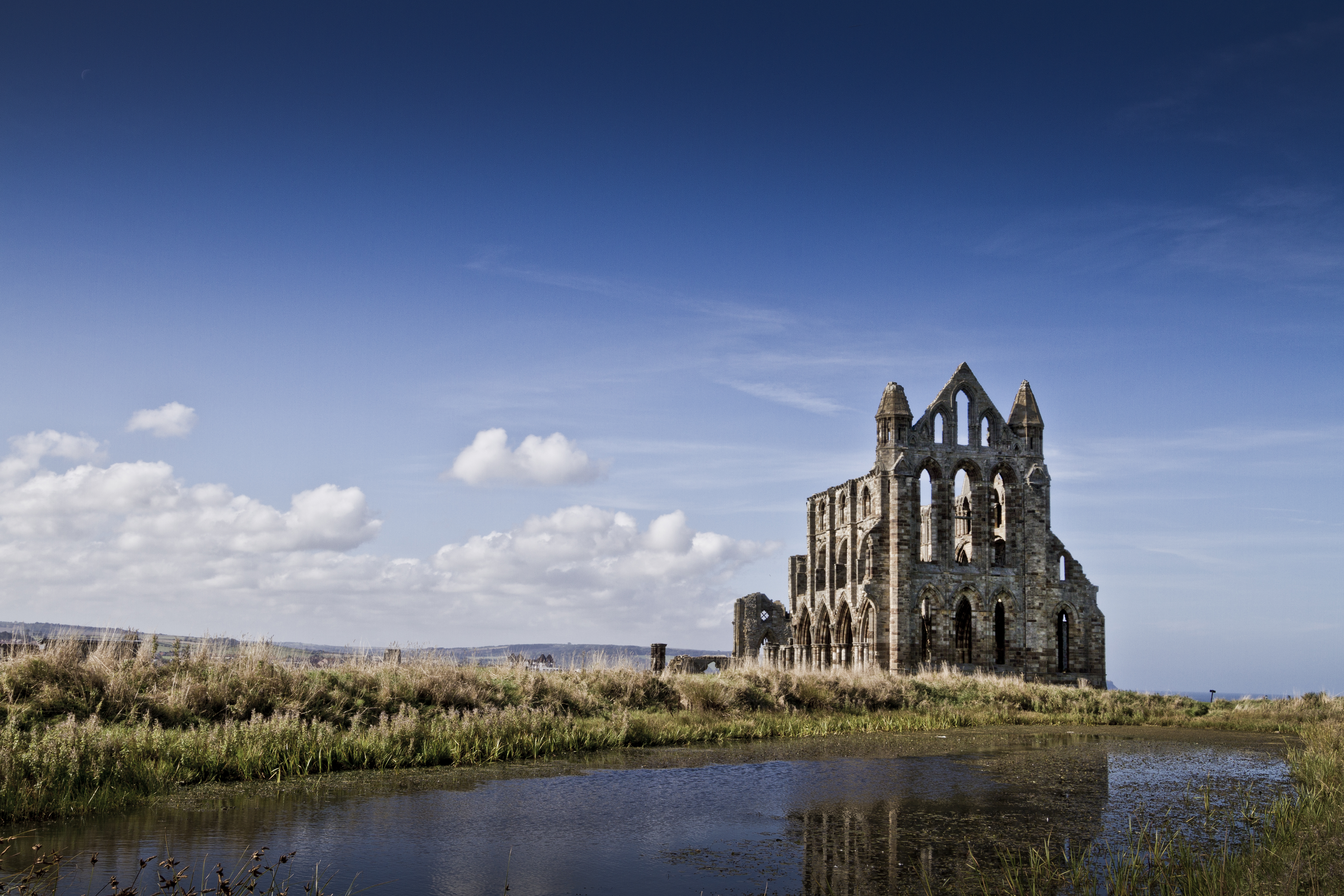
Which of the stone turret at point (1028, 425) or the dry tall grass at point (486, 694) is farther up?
the stone turret at point (1028, 425)

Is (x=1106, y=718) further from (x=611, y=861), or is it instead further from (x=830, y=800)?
(x=611, y=861)

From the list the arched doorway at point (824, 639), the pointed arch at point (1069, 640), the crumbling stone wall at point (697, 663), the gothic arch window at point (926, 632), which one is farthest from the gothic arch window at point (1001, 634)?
the crumbling stone wall at point (697, 663)

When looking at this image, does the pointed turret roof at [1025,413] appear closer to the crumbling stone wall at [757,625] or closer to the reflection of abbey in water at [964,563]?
the reflection of abbey in water at [964,563]

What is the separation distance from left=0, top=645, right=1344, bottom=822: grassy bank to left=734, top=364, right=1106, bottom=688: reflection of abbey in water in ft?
53.7

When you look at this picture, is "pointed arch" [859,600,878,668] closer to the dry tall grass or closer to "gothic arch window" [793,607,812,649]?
"gothic arch window" [793,607,812,649]

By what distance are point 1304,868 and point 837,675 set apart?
22134 millimetres

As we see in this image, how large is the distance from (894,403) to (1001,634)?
1304 centimetres

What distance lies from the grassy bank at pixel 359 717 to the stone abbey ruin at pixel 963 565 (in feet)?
54.3

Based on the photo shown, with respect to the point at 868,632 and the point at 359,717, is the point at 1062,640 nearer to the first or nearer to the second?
the point at 868,632

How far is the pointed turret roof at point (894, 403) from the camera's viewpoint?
4784 centimetres

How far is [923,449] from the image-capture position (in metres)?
48.1

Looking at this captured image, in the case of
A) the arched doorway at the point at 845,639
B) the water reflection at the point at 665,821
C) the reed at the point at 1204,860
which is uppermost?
the arched doorway at the point at 845,639

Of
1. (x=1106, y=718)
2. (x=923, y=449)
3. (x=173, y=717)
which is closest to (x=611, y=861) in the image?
(x=173, y=717)

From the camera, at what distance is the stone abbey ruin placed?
4650cm
